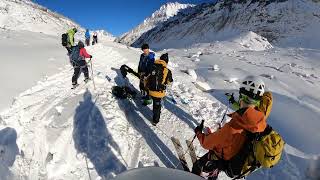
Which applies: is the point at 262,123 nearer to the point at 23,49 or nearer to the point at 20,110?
the point at 20,110

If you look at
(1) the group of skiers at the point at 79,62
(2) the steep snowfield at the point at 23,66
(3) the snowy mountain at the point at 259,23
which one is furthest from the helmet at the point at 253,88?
(3) the snowy mountain at the point at 259,23

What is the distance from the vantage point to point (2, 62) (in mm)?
12711

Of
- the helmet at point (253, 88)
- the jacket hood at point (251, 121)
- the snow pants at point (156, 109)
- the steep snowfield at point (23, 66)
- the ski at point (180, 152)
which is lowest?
the ski at point (180, 152)

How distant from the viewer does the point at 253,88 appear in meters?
5.16

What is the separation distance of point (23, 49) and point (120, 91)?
774 centimetres

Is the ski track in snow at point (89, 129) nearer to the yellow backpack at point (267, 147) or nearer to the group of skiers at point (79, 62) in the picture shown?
the group of skiers at point (79, 62)

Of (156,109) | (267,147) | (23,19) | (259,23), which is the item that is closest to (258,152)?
(267,147)

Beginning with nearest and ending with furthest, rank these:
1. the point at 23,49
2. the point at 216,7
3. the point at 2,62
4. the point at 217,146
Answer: the point at 217,146 < the point at 2,62 < the point at 23,49 < the point at 216,7

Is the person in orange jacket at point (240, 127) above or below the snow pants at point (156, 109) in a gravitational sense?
above

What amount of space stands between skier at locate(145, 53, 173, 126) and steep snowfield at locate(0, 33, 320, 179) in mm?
526

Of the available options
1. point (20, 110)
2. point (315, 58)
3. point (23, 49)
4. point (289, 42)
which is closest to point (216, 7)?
point (289, 42)

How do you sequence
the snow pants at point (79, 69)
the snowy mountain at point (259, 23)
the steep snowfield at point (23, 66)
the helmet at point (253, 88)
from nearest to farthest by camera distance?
the helmet at point (253, 88)
the steep snowfield at point (23, 66)
the snow pants at point (79, 69)
the snowy mountain at point (259, 23)

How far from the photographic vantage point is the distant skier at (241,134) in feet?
15.7

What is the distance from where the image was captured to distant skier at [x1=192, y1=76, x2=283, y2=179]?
478cm
